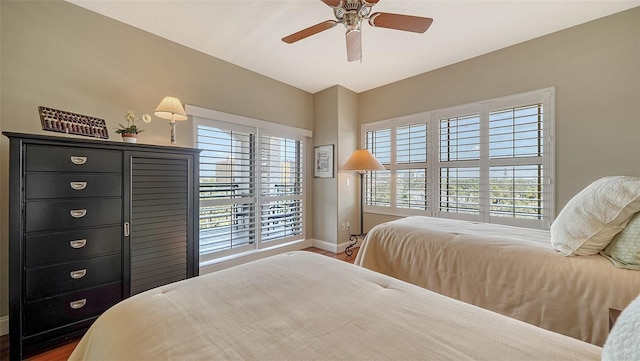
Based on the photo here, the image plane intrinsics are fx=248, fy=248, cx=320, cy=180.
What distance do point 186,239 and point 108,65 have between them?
1.73 meters

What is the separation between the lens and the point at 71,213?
5.49 feet

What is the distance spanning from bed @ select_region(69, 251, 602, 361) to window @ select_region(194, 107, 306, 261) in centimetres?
207

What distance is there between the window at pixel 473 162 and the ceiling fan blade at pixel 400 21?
1.71 m

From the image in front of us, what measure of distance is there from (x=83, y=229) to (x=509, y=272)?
9.14 feet

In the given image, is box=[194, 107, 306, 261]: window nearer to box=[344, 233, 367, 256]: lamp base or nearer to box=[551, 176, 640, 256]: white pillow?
box=[344, 233, 367, 256]: lamp base

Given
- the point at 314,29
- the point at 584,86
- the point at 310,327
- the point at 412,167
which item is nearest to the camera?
the point at 310,327

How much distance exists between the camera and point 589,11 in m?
2.20

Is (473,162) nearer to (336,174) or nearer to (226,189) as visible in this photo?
(336,174)

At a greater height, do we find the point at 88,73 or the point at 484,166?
the point at 88,73

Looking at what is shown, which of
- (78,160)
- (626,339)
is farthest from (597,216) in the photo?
(78,160)

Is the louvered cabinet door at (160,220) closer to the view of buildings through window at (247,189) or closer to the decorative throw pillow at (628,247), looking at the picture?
the view of buildings through window at (247,189)

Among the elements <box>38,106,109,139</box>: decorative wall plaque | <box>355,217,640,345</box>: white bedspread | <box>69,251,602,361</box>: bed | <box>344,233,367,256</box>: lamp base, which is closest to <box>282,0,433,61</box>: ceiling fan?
<box>355,217,640,345</box>: white bedspread

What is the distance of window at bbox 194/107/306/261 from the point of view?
115 inches

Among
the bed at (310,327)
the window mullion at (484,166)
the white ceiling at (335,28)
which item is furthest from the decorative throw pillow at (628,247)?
the white ceiling at (335,28)
